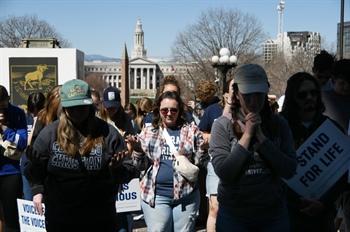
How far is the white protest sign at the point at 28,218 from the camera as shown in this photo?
5.75 metres

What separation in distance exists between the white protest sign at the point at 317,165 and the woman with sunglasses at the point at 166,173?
52.4 inches

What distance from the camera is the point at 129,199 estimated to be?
652 cm

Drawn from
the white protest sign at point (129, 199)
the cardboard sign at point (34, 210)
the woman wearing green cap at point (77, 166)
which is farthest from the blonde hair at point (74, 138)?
the white protest sign at point (129, 199)

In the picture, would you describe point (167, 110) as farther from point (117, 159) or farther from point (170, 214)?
point (117, 159)

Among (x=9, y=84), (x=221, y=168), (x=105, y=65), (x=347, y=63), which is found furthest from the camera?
(x=105, y=65)

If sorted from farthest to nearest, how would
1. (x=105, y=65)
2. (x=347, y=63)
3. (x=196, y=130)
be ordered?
(x=105, y=65) < (x=196, y=130) < (x=347, y=63)

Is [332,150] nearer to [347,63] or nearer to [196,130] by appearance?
[347,63]

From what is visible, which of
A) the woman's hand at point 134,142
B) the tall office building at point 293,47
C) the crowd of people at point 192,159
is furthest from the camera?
the tall office building at point 293,47

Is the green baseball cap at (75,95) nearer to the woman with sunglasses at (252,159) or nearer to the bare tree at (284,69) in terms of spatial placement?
the woman with sunglasses at (252,159)

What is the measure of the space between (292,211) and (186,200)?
1370mm

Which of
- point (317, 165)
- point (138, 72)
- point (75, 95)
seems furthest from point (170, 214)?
point (138, 72)

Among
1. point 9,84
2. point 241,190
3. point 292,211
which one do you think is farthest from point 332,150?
point 9,84

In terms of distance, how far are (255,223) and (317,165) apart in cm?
75

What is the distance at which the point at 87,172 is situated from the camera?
12.2 ft
